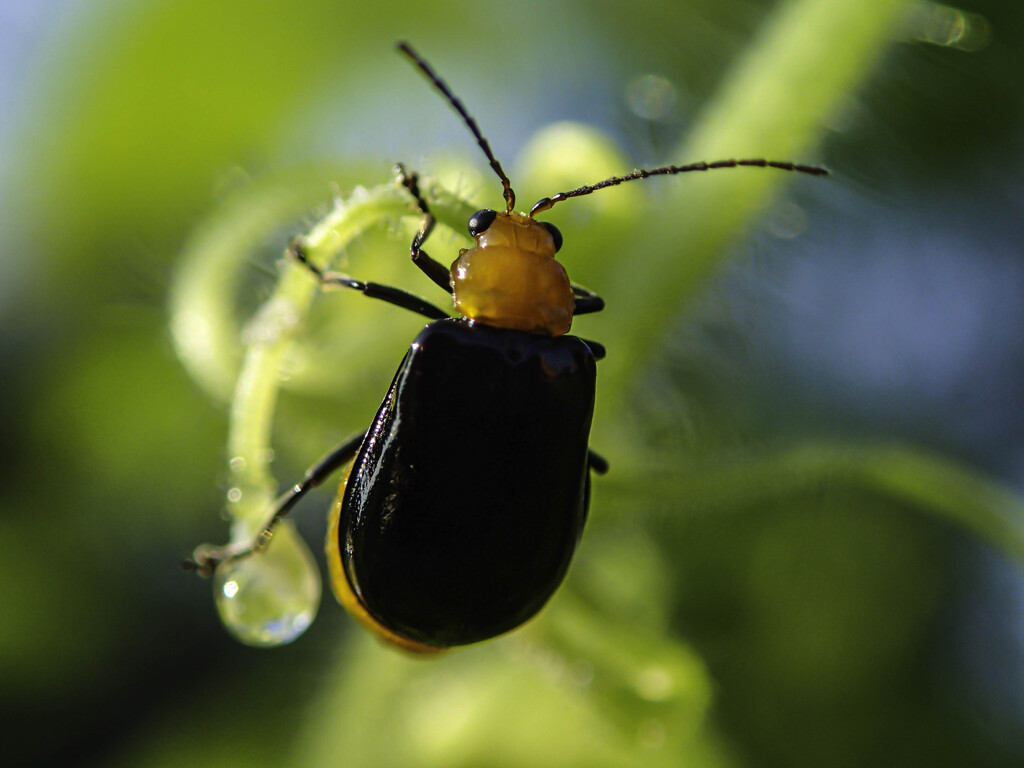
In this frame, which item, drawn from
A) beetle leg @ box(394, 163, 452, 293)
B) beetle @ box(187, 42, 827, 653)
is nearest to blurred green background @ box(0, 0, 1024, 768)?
beetle leg @ box(394, 163, 452, 293)

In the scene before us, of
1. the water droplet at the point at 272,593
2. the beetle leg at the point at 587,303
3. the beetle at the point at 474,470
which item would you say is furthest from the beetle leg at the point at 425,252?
the water droplet at the point at 272,593

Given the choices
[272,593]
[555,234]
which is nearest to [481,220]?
[555,234]

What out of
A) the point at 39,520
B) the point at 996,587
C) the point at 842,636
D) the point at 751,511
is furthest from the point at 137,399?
the point at 996,587

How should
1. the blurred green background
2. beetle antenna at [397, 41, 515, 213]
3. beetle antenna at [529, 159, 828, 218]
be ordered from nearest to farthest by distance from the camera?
beetle antenna at [397, 41, 515, 213]
beetle antenna at [529, 159, 828, 218]
the blurred green background

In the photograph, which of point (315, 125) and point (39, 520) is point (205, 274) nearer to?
point (315, 125)

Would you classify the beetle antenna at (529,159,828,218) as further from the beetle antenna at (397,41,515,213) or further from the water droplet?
the water droplet

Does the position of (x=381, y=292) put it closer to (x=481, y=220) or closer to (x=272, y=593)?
(x=481, y=220)

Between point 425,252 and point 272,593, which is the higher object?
point 425,252
